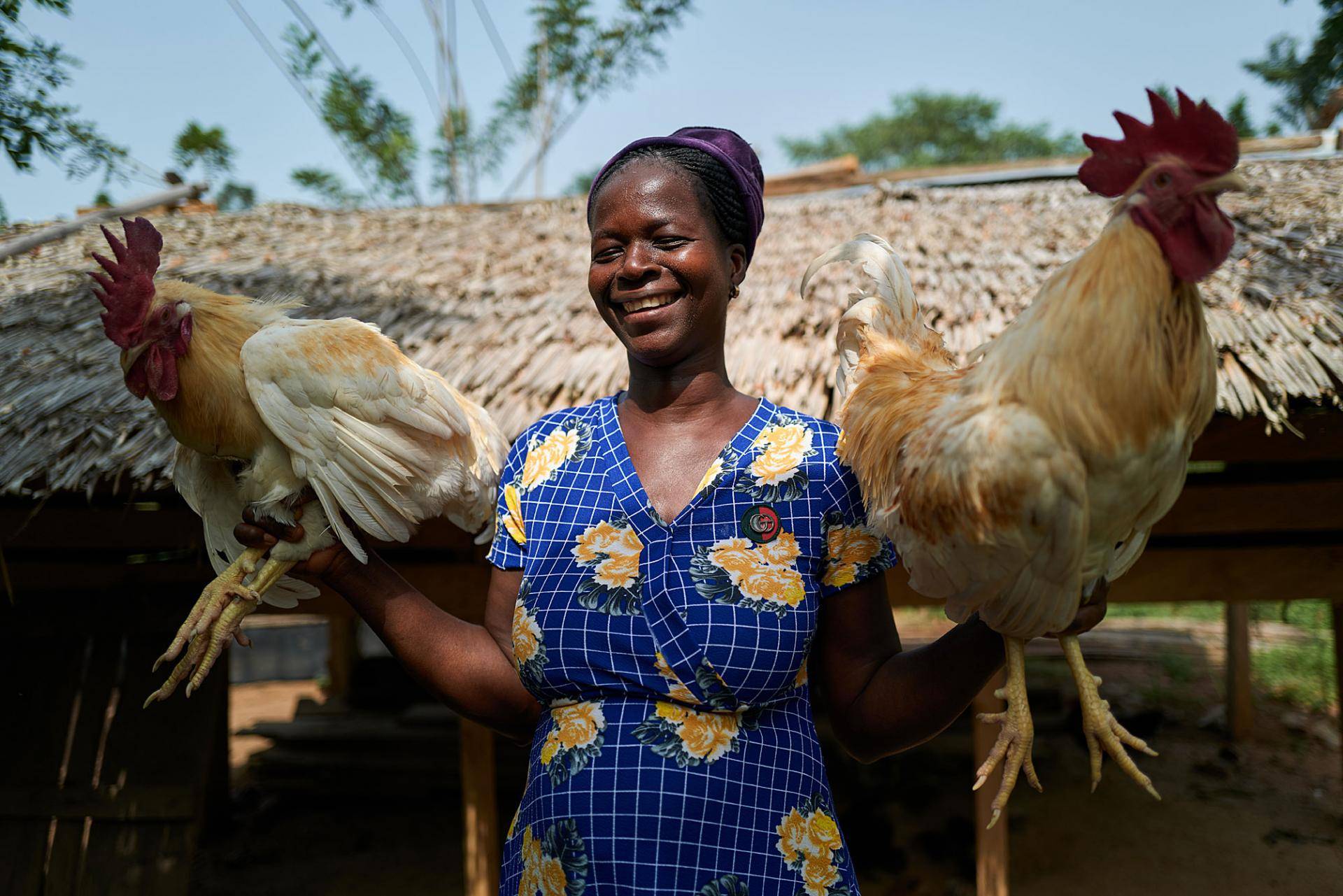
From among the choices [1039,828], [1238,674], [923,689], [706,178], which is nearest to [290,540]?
[706,178]

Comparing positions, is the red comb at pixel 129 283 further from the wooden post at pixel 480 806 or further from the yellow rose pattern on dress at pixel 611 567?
the wooden post at pixel 480 806

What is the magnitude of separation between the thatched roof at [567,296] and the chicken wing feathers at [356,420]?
159 centimetres

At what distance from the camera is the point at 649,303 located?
1.76 meters

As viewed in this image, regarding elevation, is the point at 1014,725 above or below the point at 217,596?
below

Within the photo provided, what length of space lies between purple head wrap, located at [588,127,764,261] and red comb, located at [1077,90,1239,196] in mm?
613

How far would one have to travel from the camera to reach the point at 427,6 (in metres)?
15.5

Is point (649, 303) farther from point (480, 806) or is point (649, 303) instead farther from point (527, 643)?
point (480, 806)

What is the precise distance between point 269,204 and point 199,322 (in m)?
5.52

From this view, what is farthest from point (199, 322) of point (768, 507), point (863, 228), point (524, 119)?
point (524, 119)

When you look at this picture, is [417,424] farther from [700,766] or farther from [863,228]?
[863,228]

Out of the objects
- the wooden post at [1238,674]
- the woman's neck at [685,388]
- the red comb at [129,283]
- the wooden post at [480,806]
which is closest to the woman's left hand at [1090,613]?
the woman's neck at [685,388]

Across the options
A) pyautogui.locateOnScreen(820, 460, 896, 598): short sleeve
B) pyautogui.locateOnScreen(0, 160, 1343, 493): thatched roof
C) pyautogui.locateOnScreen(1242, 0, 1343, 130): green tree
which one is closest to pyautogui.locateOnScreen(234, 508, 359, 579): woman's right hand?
pyautogui.locateOnScreen(820, 460, 896, 598): short sleeve

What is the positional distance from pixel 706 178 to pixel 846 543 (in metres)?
0.75

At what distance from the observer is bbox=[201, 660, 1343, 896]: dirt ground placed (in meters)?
5.79
